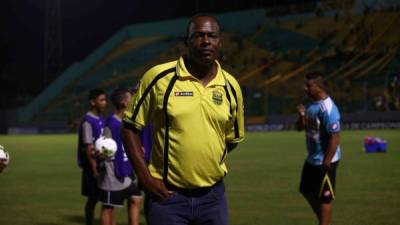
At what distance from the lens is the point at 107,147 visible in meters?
8.60

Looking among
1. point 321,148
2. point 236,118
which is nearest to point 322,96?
point 321,148

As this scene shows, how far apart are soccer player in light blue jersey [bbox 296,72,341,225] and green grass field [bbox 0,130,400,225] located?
1.79 meters

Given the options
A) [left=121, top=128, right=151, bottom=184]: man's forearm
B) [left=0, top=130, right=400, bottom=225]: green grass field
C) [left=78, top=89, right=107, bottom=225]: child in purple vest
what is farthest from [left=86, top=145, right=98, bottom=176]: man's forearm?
[left=121, top=128, right=151, bottom=184]: man's forearm

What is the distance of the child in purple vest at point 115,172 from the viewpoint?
8.74 metres

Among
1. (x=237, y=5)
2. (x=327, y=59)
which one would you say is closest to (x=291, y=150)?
(x=327, y=59)

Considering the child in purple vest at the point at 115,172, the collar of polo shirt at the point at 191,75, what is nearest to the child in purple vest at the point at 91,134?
the child in purple vest at the point at 115,172

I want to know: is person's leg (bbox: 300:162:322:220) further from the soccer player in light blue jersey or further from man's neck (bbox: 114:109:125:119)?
man's neck (bbox: 114:109:125:119)

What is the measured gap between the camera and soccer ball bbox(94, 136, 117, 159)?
28.2ft

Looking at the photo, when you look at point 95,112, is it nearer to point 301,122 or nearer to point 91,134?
point 91,134

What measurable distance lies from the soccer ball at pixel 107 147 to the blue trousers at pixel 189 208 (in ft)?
13.1

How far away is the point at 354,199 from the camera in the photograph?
1291cm

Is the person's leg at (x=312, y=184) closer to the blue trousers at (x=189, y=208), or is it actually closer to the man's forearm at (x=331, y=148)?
the man's forearm at (x=331, y=148)

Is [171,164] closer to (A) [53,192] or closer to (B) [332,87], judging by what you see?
(A) [53,192]

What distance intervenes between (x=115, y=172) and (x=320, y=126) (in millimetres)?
2678
